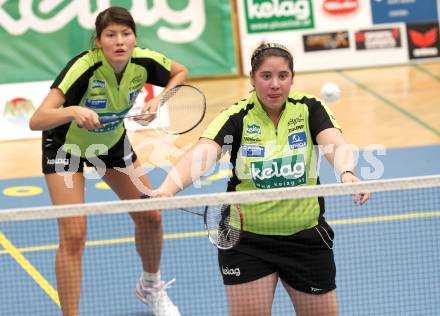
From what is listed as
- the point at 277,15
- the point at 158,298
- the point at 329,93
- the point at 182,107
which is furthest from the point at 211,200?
the point at 277,15

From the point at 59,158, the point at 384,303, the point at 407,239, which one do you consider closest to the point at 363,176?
the point at 407,239

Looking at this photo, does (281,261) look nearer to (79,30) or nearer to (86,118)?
(86,118)

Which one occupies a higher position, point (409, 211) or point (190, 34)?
point (190, 34)

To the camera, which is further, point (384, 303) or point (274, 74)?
point (384, 303)

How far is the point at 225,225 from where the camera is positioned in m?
4.75

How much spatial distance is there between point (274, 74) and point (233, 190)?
0.63 m

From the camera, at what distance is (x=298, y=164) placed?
4.77 meters

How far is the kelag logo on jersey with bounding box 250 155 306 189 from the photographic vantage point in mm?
4750

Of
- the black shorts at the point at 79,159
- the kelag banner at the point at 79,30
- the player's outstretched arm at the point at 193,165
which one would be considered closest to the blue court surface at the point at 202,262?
the black shorts at the point at 79,159

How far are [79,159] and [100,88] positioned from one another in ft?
1.68

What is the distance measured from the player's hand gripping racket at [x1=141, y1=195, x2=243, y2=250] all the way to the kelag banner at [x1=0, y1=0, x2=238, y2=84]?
7933 millimetres

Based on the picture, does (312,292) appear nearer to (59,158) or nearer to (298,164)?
(298,164)

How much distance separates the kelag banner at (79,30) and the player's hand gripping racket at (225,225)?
26.0 ft

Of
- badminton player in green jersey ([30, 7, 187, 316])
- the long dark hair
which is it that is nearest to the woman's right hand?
badminton player in green jersey ([30, 7, 187, 316])
